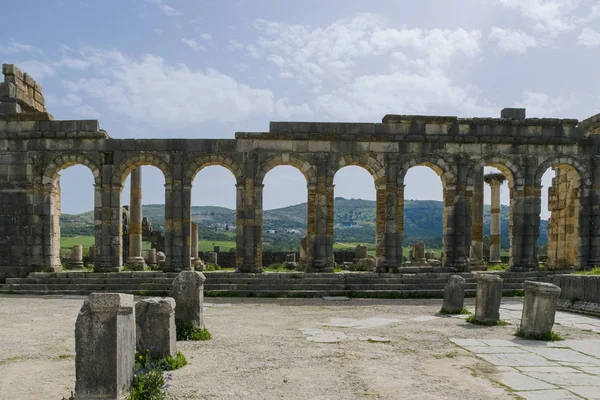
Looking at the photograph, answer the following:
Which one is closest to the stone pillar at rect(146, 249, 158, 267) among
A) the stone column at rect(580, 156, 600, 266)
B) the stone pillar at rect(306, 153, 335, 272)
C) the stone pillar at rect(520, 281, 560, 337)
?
the stone pillar at rect(306, 153, 335, 272)

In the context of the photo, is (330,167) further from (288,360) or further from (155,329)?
(155,329)

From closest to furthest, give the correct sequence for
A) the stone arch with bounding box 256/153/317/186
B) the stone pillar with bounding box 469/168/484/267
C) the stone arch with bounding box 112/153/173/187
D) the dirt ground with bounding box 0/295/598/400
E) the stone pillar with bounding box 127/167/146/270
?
the dirt ground with bounding box 0/295/598/400
the stone arch with bounding box 112/153/173/187
the stone arch with bounding box 256/153/317/186
the stone pillar with bounding box 127/167/146/270
the stone pillar with bounding box 469/168/484/267

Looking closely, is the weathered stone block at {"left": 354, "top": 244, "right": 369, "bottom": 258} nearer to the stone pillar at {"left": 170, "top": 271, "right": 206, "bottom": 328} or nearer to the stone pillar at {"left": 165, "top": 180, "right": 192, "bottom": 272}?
the stone pillar at {"left": 165, "top": 180, "right": 192, "bottom": 272}

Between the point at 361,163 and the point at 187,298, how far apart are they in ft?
37.8

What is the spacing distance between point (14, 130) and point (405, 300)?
15313mm

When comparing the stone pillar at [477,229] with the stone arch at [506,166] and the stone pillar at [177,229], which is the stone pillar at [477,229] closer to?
the stone arch at [506,166]

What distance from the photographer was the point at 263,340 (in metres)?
9.73

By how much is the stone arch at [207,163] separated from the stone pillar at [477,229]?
33.4 ft

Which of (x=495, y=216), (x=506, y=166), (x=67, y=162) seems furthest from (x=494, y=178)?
(x=67, y=162)

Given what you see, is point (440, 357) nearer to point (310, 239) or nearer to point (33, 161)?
point (310, 239)

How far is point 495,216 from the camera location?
1070 inches

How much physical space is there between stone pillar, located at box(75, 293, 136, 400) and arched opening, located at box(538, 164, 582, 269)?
62.0 ft

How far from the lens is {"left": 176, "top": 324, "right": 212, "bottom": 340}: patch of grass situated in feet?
31.4

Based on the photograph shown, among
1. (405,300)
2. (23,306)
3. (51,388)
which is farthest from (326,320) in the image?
(23,306)
